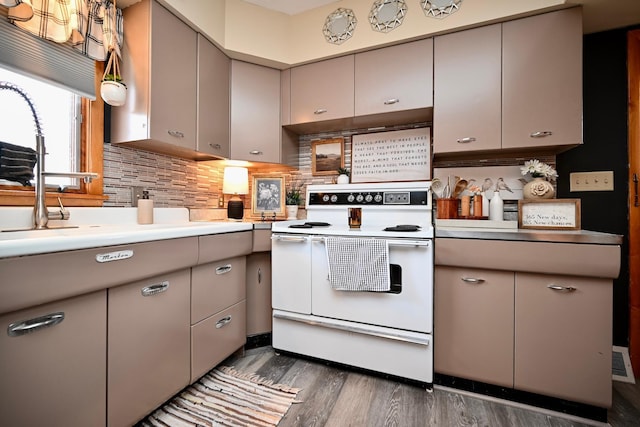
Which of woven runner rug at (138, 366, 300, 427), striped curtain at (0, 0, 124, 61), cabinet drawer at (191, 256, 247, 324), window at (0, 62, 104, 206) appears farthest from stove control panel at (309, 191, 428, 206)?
striped curtain at (0, 0, 124, 61)

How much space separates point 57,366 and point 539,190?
2327mm

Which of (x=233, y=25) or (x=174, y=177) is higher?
(x=233, y=25)

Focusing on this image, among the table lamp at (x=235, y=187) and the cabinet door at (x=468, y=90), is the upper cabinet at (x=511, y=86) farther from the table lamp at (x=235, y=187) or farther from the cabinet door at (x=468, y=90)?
the table lamp at (x=235, y=187)

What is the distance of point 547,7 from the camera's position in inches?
60.2

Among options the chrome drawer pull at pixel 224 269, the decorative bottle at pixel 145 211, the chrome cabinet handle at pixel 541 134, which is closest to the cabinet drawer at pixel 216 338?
the chrome drawer pull at pixel 224 269

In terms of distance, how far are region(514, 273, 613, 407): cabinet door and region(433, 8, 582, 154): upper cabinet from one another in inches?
32.0

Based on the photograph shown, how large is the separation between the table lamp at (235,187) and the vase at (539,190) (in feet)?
6.46

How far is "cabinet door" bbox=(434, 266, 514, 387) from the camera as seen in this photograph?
4.53 ft

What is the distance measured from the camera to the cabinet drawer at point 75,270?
0.75m

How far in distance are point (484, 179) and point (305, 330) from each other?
1.58 m

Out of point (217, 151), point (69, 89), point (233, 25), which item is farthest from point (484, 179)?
point (69, 89)

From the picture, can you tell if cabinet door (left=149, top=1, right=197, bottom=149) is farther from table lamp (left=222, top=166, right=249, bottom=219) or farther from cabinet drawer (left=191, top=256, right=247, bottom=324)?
→ cabinet drawer (left=191, top=256, right=247, bottom=324)

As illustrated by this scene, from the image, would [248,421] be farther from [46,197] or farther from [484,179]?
[484,179]

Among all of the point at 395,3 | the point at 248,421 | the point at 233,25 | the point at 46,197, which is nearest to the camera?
the point at 248,421
